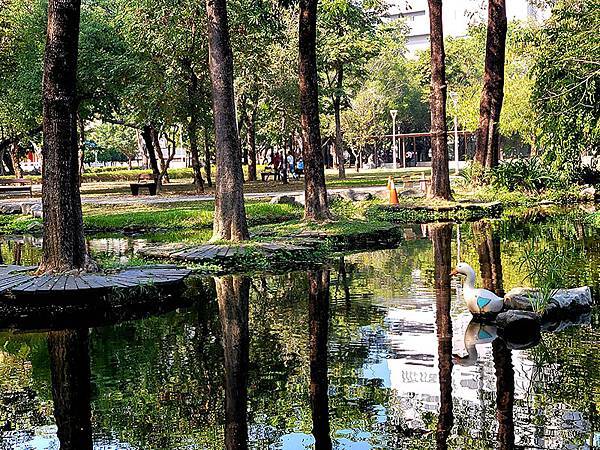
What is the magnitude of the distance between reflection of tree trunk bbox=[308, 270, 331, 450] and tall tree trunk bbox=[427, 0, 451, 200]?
12000 mm

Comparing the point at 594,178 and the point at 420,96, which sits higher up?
the point at 420,96

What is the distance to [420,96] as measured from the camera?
258 ft

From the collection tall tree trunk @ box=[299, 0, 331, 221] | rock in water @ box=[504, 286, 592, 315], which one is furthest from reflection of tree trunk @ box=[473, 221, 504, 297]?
tall tree trunk @ box=[299, 0, 331, 221]

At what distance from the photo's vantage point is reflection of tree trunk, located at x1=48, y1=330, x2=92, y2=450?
20.5ft

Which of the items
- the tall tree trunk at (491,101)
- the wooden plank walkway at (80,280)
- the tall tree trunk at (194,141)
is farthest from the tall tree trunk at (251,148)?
the wooden plank walkway at (80,280)

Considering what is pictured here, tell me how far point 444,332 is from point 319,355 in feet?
5.09

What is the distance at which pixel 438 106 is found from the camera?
2448cm

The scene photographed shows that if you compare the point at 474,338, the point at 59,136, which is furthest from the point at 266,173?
the point at 474,338

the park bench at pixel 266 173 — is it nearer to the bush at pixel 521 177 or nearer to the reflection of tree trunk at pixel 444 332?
the bush at pixel 521 177

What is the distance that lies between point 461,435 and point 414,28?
115470mm

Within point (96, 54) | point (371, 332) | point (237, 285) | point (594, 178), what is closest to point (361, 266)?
point (237, 285)

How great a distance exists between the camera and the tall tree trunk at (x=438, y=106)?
80.1 feet

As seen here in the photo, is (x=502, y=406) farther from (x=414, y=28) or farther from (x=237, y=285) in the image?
(x=414, y=28)

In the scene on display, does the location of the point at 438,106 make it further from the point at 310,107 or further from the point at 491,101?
the point at 310,107
